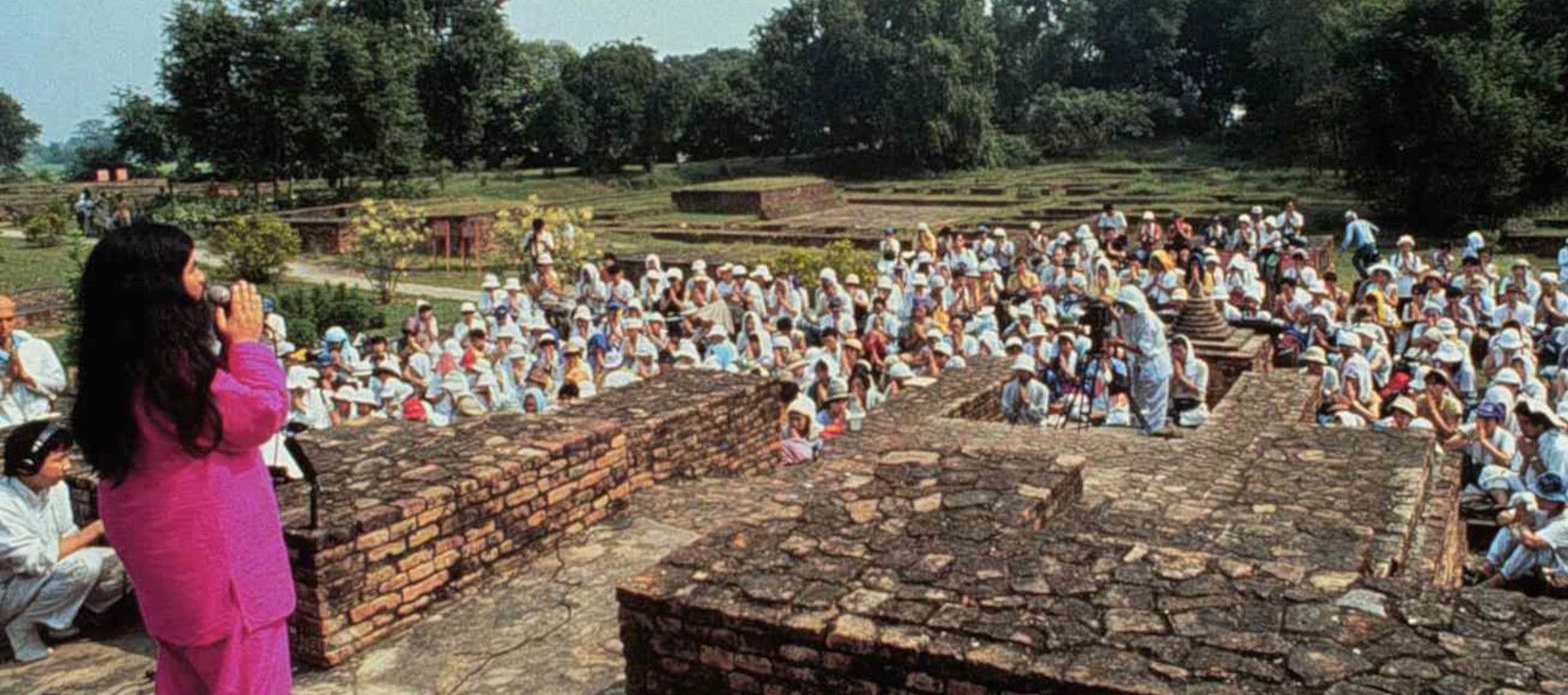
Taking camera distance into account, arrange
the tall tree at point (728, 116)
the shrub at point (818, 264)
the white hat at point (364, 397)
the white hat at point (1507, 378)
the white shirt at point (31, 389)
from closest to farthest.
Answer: the white shirt at point (31, 389) → the white hat at point (1507, 378) → the white hat at point (364, 397) → the shrub at point (818, 264) → the tall tree at point (728, 116)

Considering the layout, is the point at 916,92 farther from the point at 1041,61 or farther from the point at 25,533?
the point at 25,533

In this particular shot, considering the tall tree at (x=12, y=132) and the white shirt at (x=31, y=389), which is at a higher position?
the tall tree at (x=12, y=132)

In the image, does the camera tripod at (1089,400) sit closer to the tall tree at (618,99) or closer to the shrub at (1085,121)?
the tall tree at (618,99)

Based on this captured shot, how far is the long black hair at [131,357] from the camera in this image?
253 centimetres

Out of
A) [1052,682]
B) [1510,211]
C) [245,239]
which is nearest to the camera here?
[1052,682]

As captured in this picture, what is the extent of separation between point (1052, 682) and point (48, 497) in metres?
4.24

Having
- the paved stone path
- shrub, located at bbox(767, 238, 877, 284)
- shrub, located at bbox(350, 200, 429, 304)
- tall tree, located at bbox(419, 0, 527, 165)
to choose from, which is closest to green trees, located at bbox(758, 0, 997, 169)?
tall tree, located at bbox(419, 0, 527, 165)

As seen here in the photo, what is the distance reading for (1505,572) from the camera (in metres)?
6.38

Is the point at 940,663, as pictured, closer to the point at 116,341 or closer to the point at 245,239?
the point at 116,341

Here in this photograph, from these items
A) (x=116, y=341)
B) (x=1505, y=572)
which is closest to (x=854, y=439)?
(x=1505, y=572)

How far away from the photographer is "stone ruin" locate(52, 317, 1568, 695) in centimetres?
306

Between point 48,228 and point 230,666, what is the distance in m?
27.3

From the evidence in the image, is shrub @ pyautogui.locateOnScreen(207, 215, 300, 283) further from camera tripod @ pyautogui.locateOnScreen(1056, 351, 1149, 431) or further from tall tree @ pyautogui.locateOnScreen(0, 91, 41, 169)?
tall tree @ pyautogui.locateOnScreen(0, 91, 41, 169)

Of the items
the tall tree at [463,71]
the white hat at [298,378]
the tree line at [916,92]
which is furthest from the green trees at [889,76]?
the white hat at [298,378]
